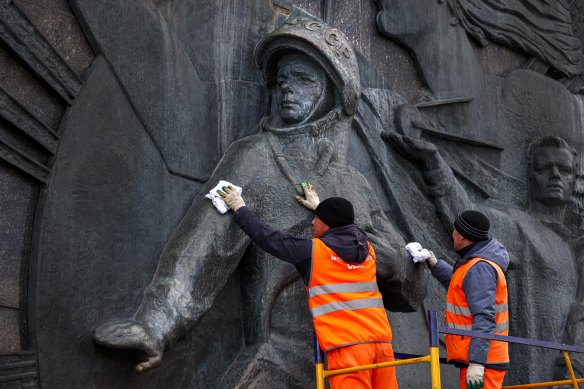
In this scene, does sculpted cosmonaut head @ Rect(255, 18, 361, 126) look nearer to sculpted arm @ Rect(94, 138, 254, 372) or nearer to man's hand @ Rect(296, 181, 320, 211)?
man's hand @ Rect(296, 181, 320, 211)

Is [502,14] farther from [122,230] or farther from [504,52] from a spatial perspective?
[122,230]

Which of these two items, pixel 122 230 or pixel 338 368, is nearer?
pixel 338 368

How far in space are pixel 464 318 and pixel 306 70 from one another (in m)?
1.81

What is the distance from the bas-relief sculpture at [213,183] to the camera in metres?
4.88

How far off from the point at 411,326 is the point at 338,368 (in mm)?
1774

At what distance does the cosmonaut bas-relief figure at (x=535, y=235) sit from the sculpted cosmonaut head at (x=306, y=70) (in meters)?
0.89

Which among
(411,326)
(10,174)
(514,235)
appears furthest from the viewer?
(514,235)

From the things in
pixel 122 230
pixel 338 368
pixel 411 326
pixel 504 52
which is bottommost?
pixel 338 368

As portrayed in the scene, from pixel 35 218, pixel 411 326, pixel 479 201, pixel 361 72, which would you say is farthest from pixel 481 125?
pixel 35 218

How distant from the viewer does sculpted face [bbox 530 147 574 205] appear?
766cm

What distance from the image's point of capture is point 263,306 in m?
5.44

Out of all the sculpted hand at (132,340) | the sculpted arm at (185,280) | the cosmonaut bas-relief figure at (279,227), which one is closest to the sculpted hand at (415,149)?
the cosmonaut bas-relief figure at (279,227)

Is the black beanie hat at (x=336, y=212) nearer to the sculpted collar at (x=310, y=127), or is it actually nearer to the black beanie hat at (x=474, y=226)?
the black beanie hat at (x=474, y=226)

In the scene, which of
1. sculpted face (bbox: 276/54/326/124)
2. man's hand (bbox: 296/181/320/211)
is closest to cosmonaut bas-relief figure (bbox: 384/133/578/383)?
sculpted face (bbox: 276/54/326/124)
